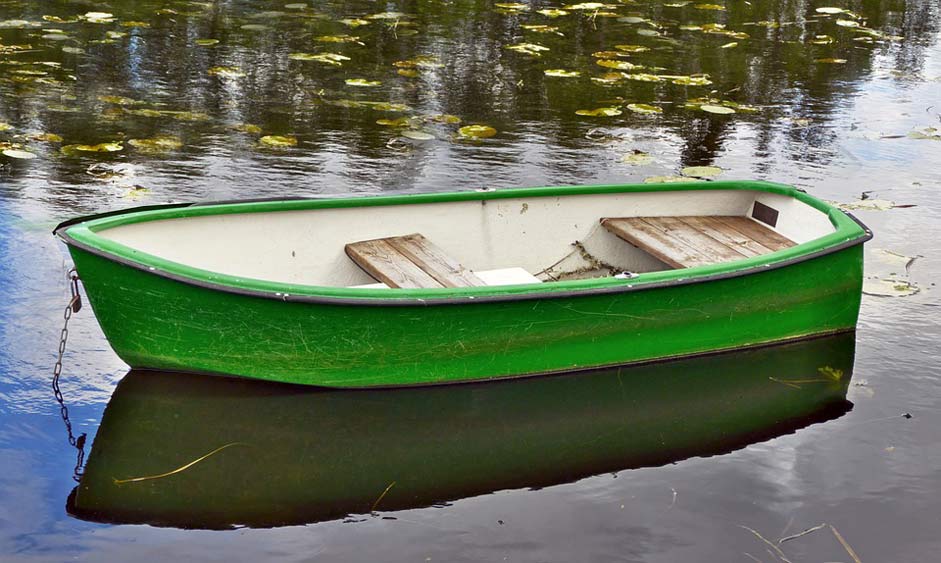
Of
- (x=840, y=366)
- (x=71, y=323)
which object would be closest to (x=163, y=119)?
(x=71, y=323)

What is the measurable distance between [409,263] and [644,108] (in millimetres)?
5904

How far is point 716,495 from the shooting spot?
5633 millimetres

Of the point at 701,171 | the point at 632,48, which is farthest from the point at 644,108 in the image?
the point at 632,48

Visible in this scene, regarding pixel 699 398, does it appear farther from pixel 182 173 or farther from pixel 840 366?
pixel 182 173

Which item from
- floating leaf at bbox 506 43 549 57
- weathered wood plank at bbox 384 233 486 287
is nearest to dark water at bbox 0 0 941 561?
floating leaf at bbox 506 43 549 57

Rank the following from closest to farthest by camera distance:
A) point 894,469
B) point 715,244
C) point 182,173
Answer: point 894,469 < point 715,244 < point 182,173

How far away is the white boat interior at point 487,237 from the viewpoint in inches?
262

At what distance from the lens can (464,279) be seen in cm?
661

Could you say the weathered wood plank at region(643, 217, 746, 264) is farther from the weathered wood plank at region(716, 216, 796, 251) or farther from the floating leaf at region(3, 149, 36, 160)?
the floating leaf at region(3, 149, 36, 160)

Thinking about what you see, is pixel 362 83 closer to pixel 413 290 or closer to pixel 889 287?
pixel 889 287

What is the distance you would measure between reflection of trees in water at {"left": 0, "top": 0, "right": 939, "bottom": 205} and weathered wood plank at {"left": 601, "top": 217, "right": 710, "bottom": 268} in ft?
8.37

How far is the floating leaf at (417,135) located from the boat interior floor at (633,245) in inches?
138

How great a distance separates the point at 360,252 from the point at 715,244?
2175mm

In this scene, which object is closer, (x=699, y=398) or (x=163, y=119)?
(x=699, y=398)
